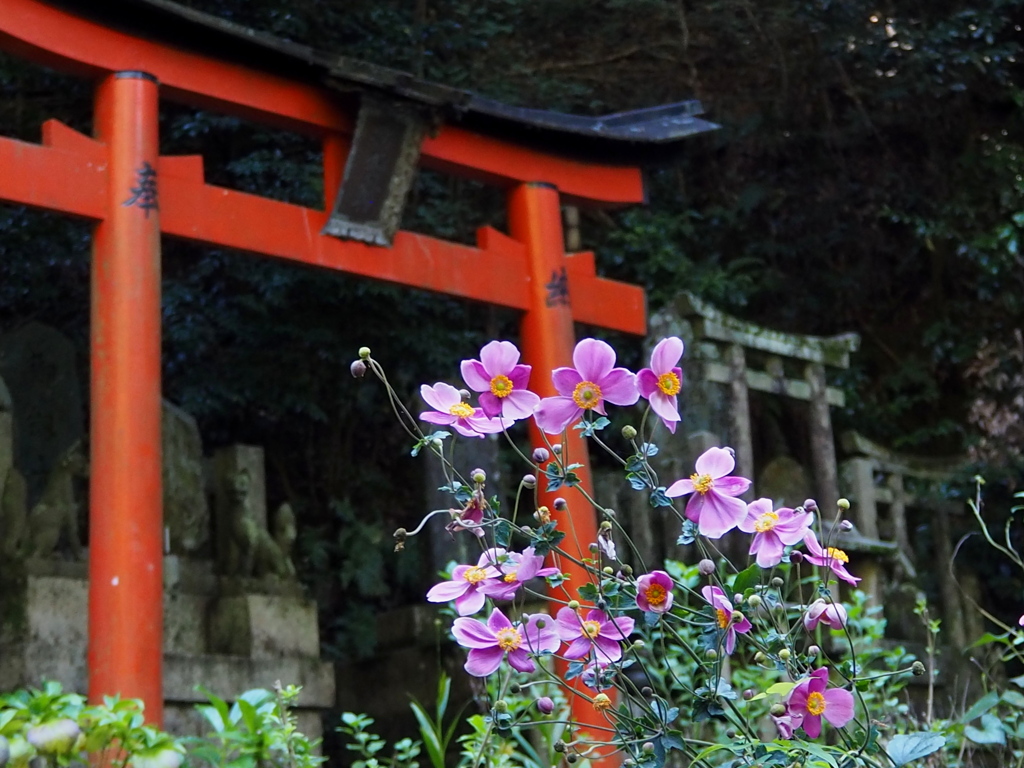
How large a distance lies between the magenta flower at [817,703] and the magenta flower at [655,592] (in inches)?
6.4

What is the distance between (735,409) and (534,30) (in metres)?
3.48

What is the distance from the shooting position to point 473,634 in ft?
4.38

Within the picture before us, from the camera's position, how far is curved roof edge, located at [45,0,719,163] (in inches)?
143

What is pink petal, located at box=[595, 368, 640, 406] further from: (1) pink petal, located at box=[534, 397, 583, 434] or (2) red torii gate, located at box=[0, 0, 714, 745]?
(2) red torii gate, located at box=[0, 0, 714, 745]

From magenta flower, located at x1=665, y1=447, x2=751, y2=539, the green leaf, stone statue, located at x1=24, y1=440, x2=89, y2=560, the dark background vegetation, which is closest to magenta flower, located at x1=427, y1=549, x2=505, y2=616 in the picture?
magenta flower, located at x1=665, y1=447, x2=751, y2=539

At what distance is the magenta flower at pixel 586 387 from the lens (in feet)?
4.43

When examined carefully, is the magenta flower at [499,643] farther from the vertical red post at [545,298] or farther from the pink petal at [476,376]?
the vertical red post at [545,298]

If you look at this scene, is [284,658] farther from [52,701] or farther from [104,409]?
[52,701]

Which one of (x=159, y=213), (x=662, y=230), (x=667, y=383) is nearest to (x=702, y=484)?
(x=667, y=383)

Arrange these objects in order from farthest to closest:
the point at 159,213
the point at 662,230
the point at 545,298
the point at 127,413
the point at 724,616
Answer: the point at 662,230 → the point at 545,298 → the point at 159,213 → the point at 127,413 → the point at 724,616

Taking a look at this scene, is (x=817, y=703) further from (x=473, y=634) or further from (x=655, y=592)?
(x=473, y=634)

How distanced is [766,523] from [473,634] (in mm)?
355

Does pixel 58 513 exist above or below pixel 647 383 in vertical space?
above

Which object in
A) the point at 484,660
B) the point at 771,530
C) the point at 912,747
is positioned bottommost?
the point at 912,747
